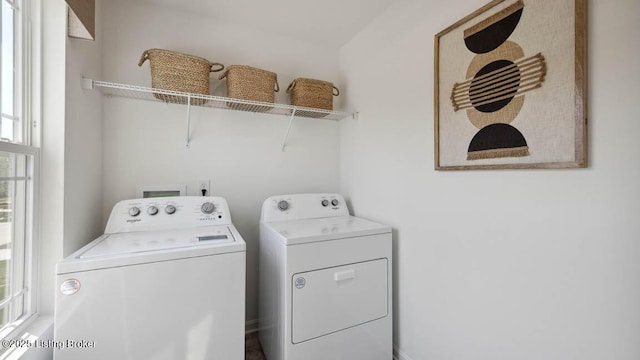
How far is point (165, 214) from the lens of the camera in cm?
153

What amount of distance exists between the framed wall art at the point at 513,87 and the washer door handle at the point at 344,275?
2.48ft

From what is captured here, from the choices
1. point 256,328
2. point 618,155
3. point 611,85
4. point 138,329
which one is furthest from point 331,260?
point 611,85

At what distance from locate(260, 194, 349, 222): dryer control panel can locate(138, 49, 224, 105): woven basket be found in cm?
86

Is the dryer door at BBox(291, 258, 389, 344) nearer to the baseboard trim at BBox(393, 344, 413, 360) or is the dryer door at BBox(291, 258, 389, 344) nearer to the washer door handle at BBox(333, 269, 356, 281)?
the washer door handle at BBox(333, 269, 356, 281)

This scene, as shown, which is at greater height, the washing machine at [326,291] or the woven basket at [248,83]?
the woven basket at [248,83]

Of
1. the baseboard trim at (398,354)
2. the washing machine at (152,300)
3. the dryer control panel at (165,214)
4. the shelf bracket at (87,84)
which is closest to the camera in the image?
the washing machine at (152,300)

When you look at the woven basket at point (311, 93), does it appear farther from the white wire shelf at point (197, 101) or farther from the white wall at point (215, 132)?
the white wall at point (215, 132)

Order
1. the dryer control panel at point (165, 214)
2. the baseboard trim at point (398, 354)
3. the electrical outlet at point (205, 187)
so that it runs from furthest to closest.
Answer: the electrical outlet at point (205, 187), the baseboard trim at point (398, 354), the dryer control panel at point (165, 214)

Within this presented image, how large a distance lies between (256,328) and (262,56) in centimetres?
216

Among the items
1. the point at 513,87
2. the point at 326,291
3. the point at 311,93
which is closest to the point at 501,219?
the point at 513,87

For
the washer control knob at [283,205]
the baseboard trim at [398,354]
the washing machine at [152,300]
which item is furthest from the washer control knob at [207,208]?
the baseboard trim at [398,354]

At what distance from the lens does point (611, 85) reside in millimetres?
826

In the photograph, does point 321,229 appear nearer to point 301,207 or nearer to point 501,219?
point 301,207

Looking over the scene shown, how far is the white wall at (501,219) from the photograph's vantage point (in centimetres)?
81
